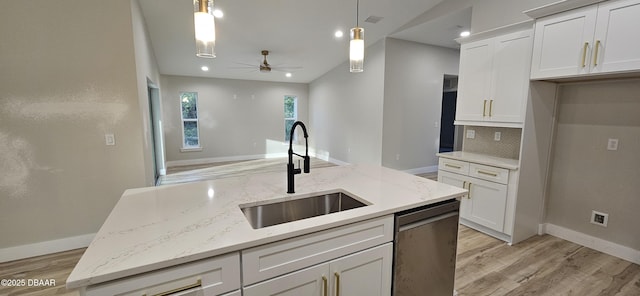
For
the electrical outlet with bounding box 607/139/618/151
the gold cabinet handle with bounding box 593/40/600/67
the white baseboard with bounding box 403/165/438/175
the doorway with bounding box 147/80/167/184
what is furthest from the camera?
the white baseboard with bounding box 403/165/438/175

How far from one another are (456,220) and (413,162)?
13.9 ft

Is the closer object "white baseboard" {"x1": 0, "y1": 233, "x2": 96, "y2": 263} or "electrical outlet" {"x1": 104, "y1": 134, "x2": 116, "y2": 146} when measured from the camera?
"white baseboard" {"x1": 0, "y1": 233, "x2": 96, "y2": 263}

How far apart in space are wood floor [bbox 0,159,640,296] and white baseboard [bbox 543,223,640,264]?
0.07 m

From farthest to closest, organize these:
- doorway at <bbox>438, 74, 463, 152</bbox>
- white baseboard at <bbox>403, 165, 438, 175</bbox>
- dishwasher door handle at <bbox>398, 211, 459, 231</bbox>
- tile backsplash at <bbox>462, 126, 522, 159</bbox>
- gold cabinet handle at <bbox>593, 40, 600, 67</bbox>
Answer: doorway at <bbox>438, 74, 463, 152</bbox> → white baseboard at <bbox>403, 165, 438, 175</bbox> → tile backsplash at <bbox>462, 126, 522, 159</bbox> → gold cabinet handle at <bbox>593, 40, 600, 67</bbox> → dishwasher door handle at <bbox>398, 211, 459, 231</bbox>

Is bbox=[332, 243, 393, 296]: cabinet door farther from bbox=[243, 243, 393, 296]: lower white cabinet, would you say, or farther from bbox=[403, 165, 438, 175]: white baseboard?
bbox=[403, 165, 438, 175]: white baseboard

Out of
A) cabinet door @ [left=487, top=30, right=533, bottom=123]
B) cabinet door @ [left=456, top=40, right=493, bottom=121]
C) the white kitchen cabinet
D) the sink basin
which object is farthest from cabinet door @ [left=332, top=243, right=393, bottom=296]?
cabinet door @ [left=456, top=40, right=493, bottom=121]

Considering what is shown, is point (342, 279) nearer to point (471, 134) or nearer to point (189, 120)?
point (471, 134)

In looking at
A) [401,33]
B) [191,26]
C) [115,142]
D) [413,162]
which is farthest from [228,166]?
[401,33]

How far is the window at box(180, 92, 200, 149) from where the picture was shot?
6.91m

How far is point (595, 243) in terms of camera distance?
270 centimetres

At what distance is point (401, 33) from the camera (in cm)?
495

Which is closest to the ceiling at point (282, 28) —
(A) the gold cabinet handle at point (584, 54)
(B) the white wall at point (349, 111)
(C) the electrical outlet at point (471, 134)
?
(B) the white wall at point (349, 111)

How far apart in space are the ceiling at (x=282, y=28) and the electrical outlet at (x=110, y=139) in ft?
6.36

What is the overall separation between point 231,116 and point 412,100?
15.6ft
